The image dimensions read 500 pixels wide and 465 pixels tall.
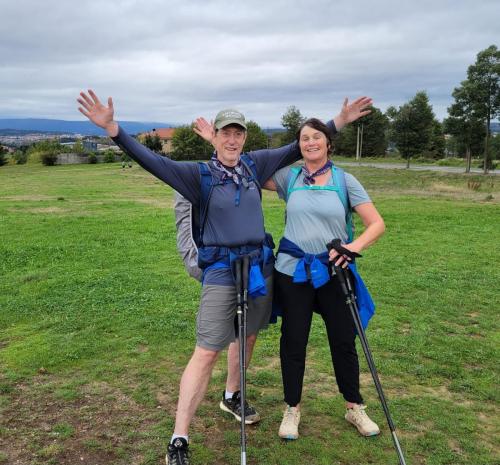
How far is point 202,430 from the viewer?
13.3 feet

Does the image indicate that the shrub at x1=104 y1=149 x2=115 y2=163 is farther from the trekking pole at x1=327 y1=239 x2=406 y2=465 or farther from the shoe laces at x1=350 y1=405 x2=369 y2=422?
the trekking pole at x1=327 y1=239 x2=406 y2=465

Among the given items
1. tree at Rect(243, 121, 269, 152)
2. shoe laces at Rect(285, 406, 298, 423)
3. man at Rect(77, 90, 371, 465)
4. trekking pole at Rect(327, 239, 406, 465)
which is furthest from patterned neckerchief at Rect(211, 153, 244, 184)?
tree at Rect(243, 121, 269, 152)

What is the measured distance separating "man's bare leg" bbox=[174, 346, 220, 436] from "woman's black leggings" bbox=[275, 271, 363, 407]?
2.25ft

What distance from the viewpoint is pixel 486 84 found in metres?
35.4

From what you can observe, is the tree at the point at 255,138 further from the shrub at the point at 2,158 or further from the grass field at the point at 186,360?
the grass field at the point at 186,360

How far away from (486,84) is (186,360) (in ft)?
122

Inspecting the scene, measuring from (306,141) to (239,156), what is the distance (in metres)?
0.54

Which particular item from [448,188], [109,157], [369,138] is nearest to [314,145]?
[448,188]

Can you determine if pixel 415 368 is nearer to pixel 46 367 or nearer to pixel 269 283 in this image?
pixel 269 283

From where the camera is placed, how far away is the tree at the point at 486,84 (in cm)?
3491

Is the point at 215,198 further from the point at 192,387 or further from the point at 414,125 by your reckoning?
the point at 414,125

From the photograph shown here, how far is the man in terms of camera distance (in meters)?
3.48

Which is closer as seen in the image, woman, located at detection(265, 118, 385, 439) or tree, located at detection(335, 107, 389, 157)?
woman, located at detection(265, 118, 385, 439)

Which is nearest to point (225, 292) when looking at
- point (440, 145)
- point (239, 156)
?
point (239, 156)
